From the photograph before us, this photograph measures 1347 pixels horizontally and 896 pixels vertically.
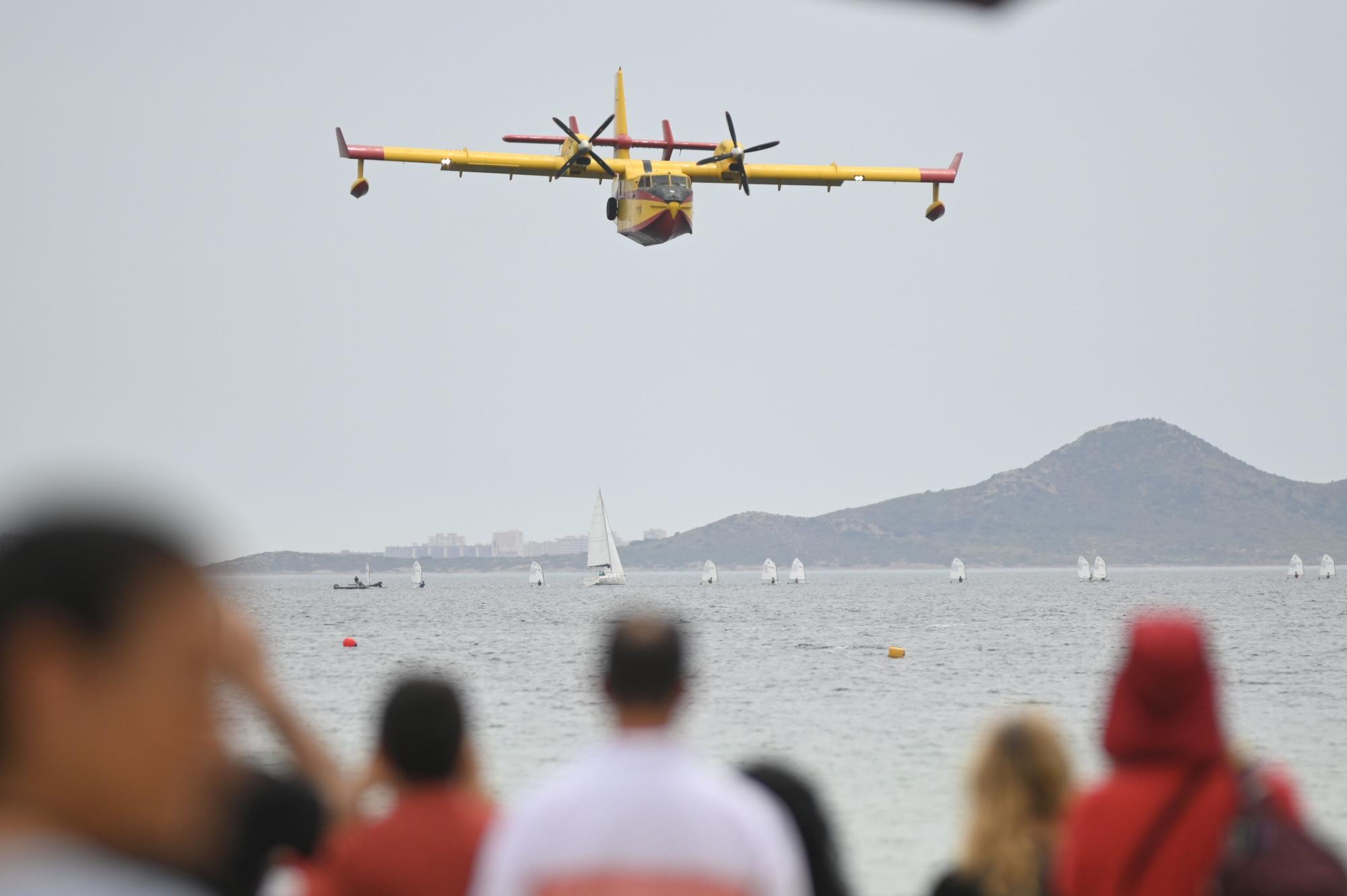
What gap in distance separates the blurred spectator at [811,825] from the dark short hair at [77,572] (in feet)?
11.2

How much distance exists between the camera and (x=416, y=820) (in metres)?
4.50

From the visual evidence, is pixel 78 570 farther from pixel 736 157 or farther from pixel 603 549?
pixel 603 549

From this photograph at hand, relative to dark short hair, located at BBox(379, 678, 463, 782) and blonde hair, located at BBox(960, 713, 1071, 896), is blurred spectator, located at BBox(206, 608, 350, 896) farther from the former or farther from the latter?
blonde hair, located at BBox(960, 713, 1071, 896)

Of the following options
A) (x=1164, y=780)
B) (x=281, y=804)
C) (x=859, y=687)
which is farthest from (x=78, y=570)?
(x=859, y=687)

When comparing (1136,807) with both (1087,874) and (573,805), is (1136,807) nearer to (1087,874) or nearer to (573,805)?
(1087,874)

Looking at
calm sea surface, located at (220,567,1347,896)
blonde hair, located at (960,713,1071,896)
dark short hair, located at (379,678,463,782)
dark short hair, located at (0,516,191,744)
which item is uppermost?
dark short hair, located at (0,516,191,744)

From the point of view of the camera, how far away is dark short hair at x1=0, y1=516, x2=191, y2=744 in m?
1.65

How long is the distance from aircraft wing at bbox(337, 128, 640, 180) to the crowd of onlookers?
4752 centimetres

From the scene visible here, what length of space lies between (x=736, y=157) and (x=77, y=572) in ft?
167

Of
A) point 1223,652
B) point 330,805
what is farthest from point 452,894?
point 1223,652

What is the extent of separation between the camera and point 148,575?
→ 5.63 feet

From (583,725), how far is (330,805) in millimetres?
35834

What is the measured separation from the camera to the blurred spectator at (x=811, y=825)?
4.87 meters

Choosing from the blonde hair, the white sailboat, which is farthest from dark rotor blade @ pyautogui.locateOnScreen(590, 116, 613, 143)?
the white sailboat
